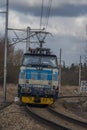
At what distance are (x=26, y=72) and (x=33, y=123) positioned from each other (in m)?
9.53

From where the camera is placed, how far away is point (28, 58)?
105 ft

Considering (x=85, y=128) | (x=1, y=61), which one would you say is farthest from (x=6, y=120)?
(x=1, y=61)

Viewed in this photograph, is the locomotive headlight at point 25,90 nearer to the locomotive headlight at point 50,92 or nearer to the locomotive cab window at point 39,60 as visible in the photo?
the locomotive headlight at point 50,92

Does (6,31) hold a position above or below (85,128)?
above

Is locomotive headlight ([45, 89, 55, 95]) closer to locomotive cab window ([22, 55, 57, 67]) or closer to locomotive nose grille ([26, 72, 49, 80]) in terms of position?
locomotive nose grille ([26, 72, 49, 80])

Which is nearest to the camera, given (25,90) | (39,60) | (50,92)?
(25,90)

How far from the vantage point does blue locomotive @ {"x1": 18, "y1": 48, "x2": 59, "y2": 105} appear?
102ft

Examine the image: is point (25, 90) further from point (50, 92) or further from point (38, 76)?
point (50, 92)

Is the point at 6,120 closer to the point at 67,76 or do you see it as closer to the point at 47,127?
the point at 47,127

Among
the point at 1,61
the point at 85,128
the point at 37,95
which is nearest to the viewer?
the point at 85,128

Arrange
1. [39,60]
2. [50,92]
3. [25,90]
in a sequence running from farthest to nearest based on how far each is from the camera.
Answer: [39,60] → [50,92] → [25,90]

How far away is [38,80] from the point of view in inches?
1241

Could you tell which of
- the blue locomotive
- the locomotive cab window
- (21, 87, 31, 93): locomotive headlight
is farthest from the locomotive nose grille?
(21, 87, 31, 93): locomotive headlight

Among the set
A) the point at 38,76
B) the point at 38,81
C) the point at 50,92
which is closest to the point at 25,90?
the point at 38,81
